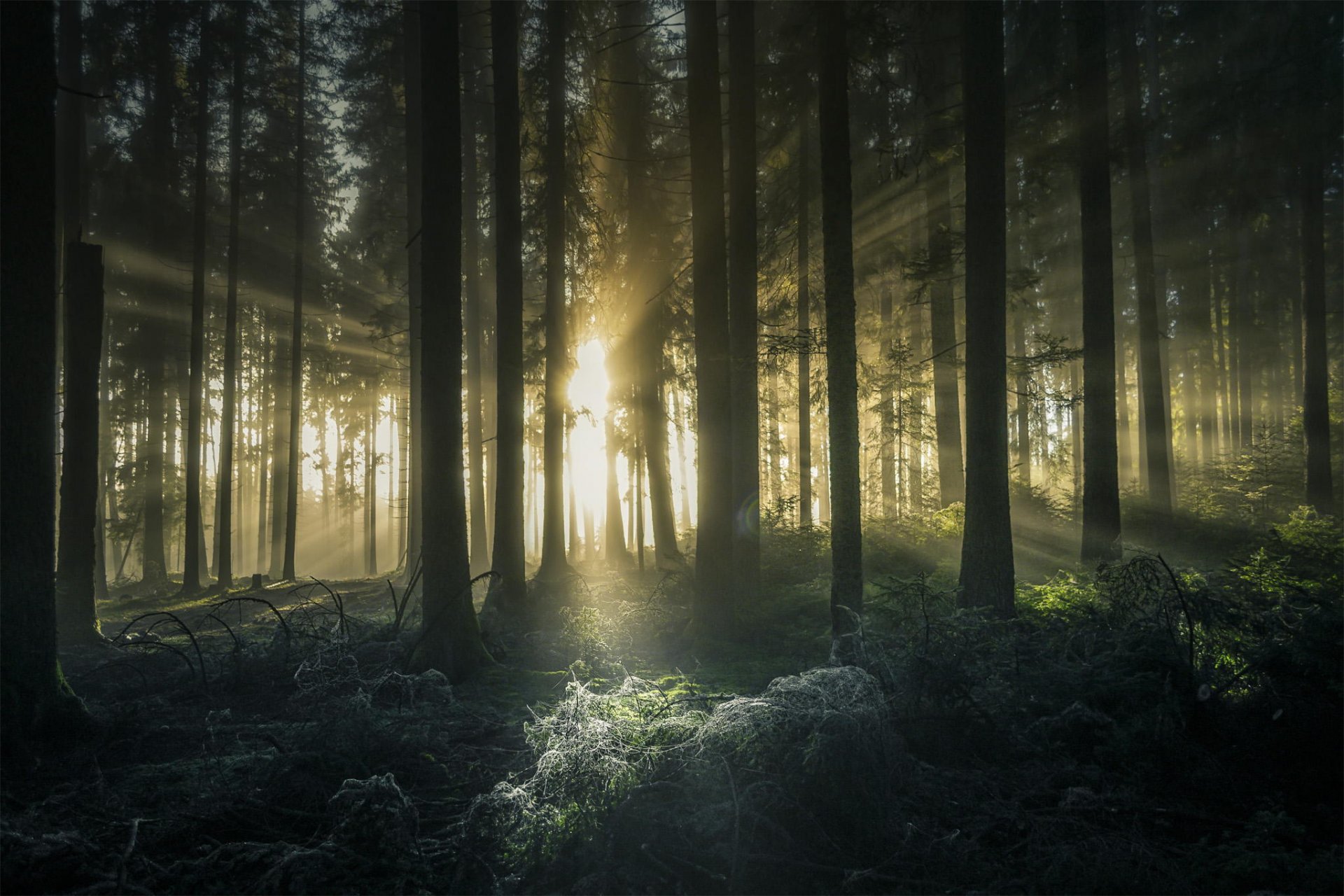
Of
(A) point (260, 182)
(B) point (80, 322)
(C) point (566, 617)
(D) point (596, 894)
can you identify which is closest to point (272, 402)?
(A) point (260, 182)

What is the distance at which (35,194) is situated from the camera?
5.87 meters

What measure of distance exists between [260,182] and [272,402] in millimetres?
18719

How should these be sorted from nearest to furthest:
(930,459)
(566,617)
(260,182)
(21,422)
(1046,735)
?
(1046,735) < (21,422) < (566,617) < (260,182) < (930,459)

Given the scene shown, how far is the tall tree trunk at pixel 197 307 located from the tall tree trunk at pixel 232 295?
684 millimetres

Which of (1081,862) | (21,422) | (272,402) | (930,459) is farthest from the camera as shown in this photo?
(272,402)

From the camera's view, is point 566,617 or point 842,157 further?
point 566,617

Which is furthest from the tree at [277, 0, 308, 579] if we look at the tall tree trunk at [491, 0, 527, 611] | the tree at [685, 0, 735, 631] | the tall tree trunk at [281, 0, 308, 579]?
the tree at [685, 0, 735, 631]

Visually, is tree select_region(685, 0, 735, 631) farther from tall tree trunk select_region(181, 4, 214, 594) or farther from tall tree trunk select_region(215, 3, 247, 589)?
tall tree trunk select_region(215, 3, 247, 589)

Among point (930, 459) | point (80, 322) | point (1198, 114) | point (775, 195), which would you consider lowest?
point (930, 459)

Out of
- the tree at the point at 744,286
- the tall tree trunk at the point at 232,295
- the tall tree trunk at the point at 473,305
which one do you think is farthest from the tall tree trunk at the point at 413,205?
the tree at the point at 744,286

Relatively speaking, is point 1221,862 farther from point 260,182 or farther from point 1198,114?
point 260,182

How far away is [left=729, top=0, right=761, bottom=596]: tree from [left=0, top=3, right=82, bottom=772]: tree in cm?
839

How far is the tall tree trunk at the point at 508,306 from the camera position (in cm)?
1258

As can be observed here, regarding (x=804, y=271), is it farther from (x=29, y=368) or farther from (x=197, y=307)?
(x=197, y=307)
